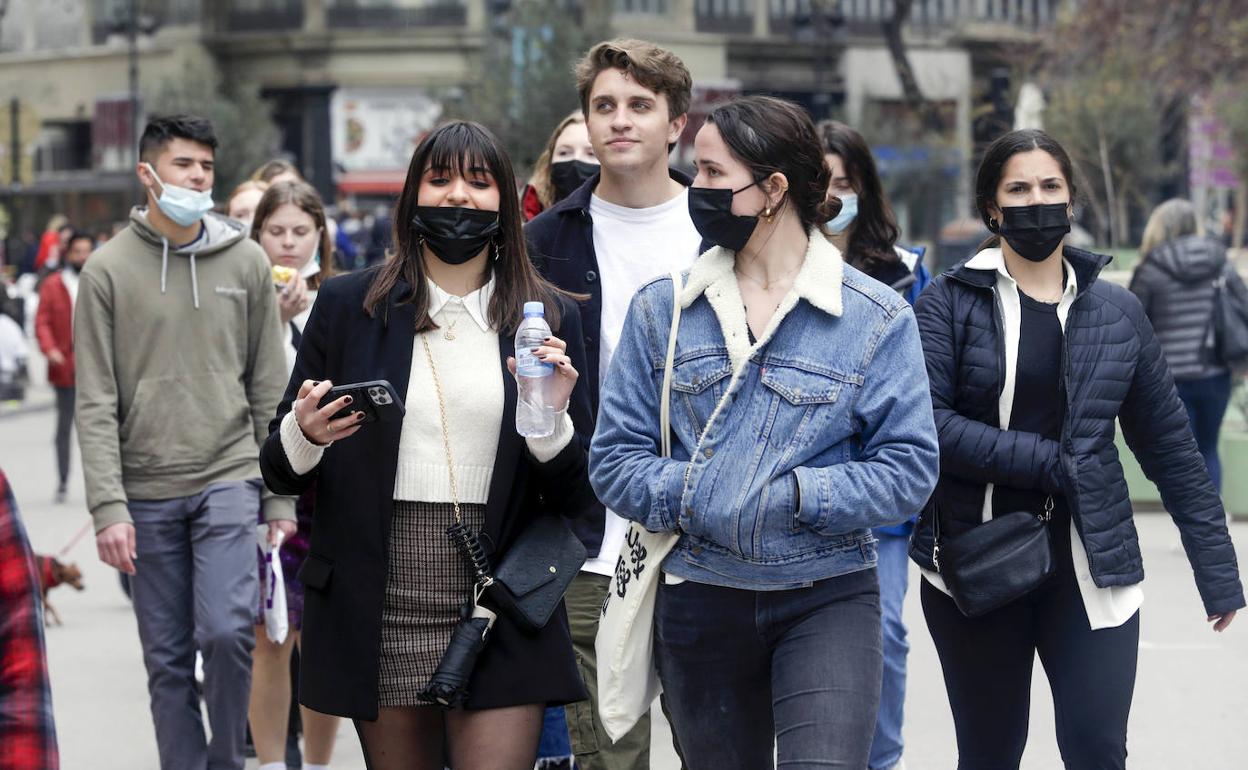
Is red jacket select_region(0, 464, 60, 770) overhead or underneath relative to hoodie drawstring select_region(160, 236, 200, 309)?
underneath

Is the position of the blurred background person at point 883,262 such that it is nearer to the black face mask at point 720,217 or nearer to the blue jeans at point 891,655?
the blue jeans at point 891,655

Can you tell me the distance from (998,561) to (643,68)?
166 centimetres

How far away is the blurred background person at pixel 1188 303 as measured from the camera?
34.7 ft

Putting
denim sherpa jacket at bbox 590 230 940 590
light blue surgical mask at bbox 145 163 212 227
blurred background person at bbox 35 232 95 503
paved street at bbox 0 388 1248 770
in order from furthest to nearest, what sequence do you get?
blurred background person at bbox 35 232 95 503 < paved street at bbox 0 388 1248 770 < light blue surgical mask at bbox 145 163 212 227 < denim sherpa jacket at bbox 590 230 940 590

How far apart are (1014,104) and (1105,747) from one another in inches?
774

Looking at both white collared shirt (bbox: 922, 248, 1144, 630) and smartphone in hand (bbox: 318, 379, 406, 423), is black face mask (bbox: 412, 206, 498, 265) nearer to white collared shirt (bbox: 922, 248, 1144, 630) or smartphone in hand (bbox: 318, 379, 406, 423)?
smartphone in hand (bbox: 318, 379, 406, 423)

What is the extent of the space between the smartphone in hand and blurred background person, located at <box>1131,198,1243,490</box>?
7.64 m

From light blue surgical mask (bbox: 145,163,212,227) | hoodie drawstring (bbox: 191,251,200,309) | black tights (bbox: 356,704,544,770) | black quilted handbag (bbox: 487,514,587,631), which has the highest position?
light blue surgical mask (bbox: 145,163,212,227)

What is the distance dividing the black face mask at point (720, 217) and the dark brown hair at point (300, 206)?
125 inches

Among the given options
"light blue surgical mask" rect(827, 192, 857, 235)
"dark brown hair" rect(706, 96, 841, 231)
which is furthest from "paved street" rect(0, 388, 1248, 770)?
"dark brown hair" rect(706, 96, 841, 231)

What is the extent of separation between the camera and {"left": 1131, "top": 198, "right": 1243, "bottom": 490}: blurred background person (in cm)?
1059

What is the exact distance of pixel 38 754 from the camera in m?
2.18

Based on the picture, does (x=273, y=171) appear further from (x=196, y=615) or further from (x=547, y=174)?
(x=196, y=615)

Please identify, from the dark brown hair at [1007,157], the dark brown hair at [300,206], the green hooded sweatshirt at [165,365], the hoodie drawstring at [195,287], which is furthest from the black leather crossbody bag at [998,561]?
the dark brown hair at [300,206]
